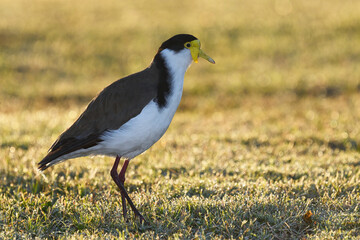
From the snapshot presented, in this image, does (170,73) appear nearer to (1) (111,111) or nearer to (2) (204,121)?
(1) (111,111)

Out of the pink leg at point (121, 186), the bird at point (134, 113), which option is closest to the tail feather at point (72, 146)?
the bird at point (134, 113)

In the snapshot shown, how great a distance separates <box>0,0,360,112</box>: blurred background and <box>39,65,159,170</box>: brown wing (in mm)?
7059

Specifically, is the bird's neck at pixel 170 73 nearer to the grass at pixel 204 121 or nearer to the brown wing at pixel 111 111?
the brown wing at pixel 111 111

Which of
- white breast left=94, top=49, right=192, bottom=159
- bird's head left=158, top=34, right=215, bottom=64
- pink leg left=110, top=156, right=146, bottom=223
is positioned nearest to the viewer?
white breast left=94, top=49, right=192, bottom=159

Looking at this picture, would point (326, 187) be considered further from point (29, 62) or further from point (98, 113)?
point (29, 62)

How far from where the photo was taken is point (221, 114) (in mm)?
11047

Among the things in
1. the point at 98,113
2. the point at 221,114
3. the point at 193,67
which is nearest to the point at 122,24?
the point at 193,67

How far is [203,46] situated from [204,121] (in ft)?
21.6

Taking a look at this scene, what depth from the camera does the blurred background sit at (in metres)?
12.6

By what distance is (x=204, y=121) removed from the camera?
10.3 m

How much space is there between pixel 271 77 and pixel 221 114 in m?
2.73

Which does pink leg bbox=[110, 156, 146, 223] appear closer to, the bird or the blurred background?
Result: the bird

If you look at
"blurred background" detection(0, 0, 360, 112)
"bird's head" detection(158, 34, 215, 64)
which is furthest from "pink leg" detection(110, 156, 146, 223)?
"blurred background" detection(0, 0, 360, 112)

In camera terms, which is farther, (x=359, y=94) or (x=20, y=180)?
(x=359, y=94)
